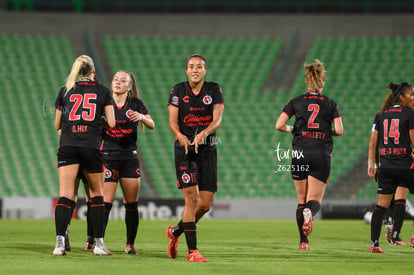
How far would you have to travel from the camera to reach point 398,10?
99.1 feet

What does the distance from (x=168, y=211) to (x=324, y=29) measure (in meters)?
12.0

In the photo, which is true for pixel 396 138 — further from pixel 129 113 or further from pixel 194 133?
pixel 129 113

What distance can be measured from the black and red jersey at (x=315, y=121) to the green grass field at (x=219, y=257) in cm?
142

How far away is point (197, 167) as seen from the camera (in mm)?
8125

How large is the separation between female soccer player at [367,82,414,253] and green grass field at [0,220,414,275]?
714 millimetres

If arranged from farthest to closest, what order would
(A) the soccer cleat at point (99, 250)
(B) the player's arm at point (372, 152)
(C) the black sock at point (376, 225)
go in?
(B) the player's arm at point (372, 152) < (C) the black sock at point (376, 225) < (A) the soccer cleat at point (99, 250)

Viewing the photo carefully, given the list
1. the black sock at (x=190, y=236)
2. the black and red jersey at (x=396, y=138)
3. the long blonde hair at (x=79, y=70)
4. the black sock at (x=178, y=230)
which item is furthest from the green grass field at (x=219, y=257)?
the long blonde hair at (x=79, y=70)

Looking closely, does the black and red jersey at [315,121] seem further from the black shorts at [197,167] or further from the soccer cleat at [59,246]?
the soccer cleat at [59,246]

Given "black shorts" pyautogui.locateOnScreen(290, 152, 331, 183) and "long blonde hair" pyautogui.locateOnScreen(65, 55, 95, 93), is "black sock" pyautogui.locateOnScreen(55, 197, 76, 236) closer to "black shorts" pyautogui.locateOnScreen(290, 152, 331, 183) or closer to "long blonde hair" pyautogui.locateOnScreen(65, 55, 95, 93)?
"long blonde hair" pyautogui.locateOnScreen(65, 55, 95, 93)

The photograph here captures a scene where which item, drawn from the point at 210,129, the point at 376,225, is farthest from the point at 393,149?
the point at 210,129

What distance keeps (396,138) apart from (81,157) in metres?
4.32

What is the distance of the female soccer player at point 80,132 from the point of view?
8391mm

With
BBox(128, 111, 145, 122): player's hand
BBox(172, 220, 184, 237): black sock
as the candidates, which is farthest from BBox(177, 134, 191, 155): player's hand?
BBox(128, 111, 145, 122): player's hand

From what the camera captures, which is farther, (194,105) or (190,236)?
(194,105)
